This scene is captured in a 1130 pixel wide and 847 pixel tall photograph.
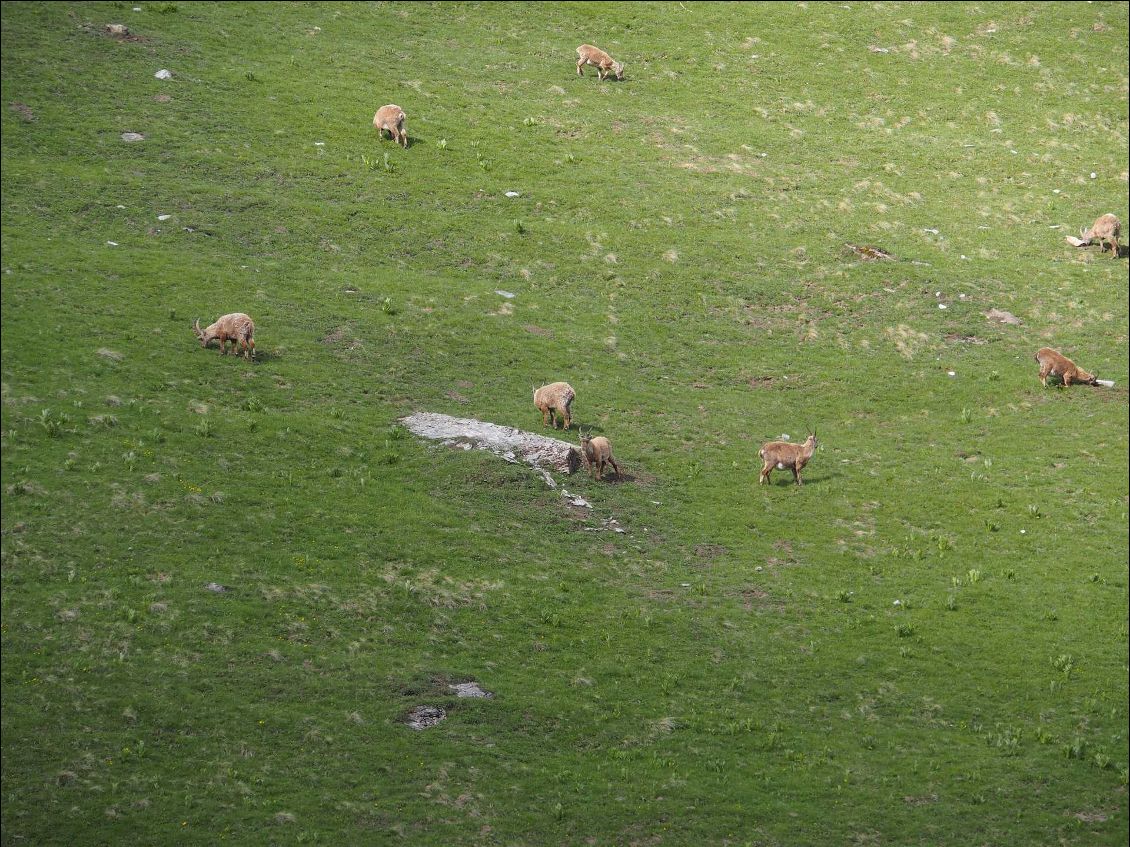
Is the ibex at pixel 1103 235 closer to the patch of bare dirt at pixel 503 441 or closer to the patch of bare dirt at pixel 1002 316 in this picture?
the patch of bare dirt at pixel 1002 316

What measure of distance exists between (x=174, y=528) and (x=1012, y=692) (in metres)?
19.9

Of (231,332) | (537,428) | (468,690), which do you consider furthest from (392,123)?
(468,690)

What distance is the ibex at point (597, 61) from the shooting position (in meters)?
58.6

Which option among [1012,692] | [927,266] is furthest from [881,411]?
[1012,692]

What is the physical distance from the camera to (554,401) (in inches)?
1416

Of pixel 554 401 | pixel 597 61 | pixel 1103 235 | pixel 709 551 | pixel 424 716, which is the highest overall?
pixel 597 61

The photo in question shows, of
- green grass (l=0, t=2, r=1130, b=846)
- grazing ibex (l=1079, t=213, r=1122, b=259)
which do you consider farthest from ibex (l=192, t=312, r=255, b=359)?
grazing ibex (l=1079, t=213, r=1122, b=259)

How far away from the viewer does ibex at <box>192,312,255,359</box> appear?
36531 millimetres

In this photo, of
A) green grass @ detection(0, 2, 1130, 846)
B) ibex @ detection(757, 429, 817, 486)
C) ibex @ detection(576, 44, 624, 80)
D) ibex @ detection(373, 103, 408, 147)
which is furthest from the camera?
Result: ibex @ detection(576, 44, 624, 80)

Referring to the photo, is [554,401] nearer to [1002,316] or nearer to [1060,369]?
[1060,369]

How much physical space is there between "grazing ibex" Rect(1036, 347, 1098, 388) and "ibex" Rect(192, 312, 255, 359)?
88.5 ft

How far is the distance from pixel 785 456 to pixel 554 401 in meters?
6.94

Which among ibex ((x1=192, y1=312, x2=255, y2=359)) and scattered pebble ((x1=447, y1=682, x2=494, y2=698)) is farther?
ibex ((x1=192, y1=312, x2=255, y2=359))

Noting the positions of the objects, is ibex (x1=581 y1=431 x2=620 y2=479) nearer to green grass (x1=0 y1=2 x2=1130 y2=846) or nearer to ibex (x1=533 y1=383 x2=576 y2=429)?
green grass (x1=0 y1=2 x2=1130 y2=846)
